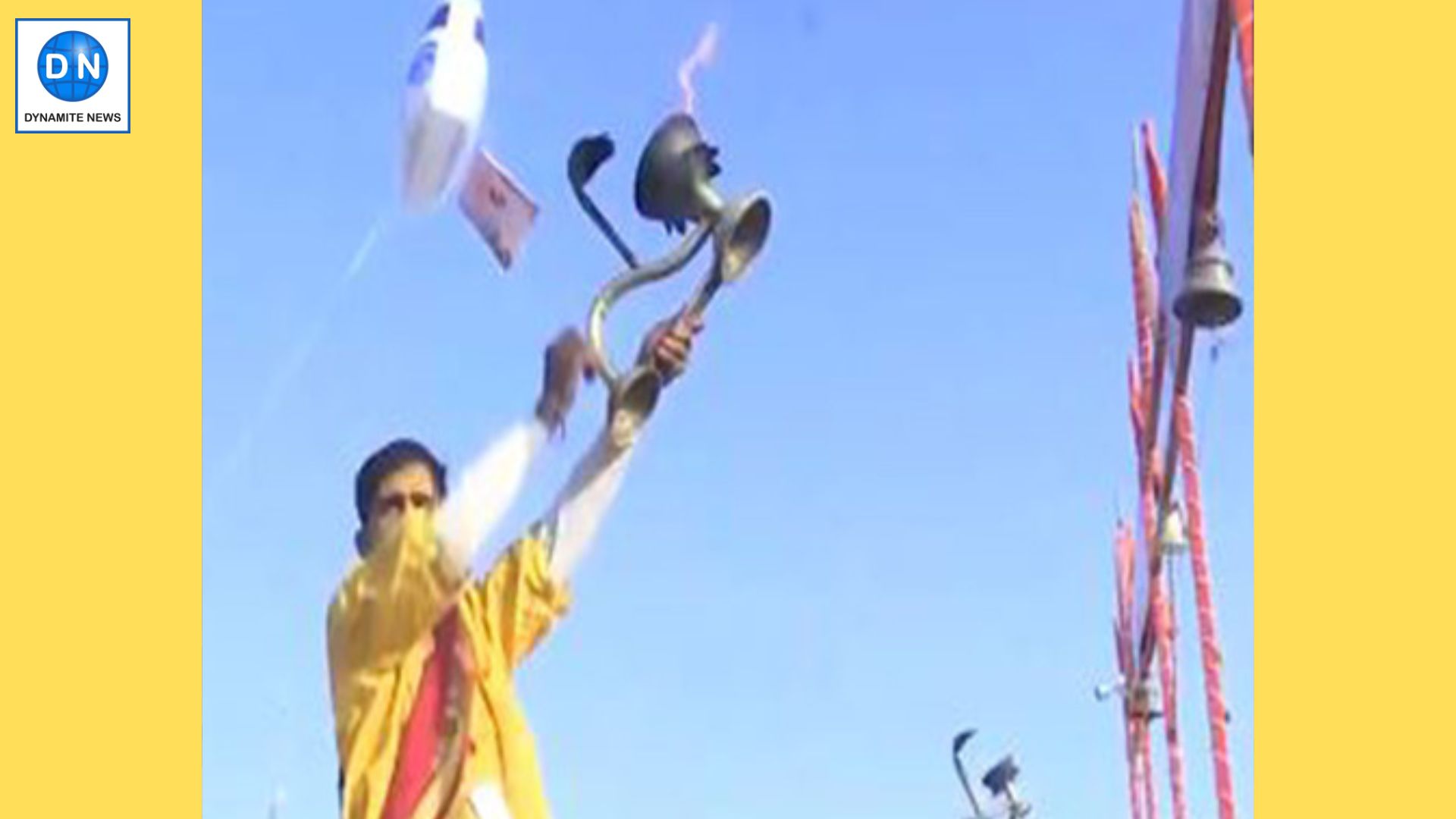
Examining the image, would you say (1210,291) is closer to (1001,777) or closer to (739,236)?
(739,236)

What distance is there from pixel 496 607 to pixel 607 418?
30 cm

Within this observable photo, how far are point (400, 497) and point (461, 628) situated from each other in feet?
0.74

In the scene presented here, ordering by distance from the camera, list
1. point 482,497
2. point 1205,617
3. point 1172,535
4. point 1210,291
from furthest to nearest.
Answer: point 1172,535, point 1205,617, point 1210,291, point 482,497

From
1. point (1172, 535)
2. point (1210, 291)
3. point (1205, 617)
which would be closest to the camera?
point (1210, 291)

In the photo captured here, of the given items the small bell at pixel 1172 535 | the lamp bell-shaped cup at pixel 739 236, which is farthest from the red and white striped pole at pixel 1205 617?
the lamp bell-shaped cup at pixel 739 236

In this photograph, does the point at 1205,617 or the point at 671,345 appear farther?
the point at 1205,617

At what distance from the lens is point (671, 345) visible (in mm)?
3082

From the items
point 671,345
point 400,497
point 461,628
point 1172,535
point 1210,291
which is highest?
point 1172,535

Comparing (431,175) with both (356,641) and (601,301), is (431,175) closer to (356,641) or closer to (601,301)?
(601,301)

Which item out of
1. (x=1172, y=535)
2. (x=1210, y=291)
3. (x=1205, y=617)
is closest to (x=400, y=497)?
(x=1210, y=291)

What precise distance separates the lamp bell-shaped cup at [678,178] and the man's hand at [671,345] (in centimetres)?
20

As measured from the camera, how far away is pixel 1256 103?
2697 millimetres

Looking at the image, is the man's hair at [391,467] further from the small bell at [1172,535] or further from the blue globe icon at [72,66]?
the small bell at [1172,535]

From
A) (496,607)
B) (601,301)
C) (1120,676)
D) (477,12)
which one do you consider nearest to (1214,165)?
(477,12)
